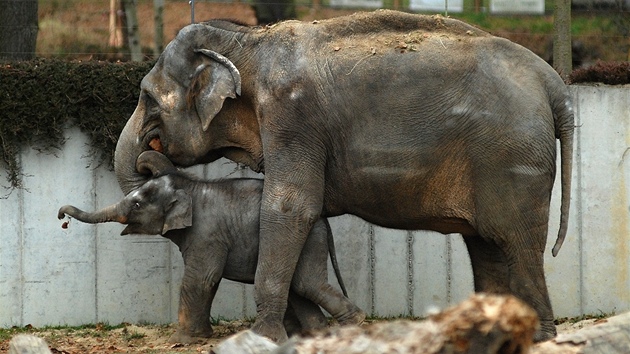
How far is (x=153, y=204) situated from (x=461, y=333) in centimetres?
548

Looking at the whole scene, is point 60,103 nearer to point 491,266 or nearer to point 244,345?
point 491,266

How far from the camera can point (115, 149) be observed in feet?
34.8

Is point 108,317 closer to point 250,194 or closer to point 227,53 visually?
point 250,194

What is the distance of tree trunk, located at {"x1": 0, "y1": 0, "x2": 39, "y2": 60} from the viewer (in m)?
12.2

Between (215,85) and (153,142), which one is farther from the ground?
(215,85)

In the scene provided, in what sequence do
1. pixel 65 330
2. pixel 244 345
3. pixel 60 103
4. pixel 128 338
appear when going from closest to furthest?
pixel 244 345
pixel 128 338
pixel 65 330
pixel 60 103

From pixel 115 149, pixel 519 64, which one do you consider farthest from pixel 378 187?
pixel 115 149

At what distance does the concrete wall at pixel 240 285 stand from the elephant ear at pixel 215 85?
5.56ft

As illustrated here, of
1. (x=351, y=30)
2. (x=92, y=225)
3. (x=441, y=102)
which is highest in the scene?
(x=351, y=30)

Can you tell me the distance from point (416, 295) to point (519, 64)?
305 cm

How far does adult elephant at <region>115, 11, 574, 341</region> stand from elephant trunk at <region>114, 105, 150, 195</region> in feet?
0.28

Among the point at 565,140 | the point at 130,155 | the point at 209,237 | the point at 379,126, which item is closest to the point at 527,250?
the point at 565,140

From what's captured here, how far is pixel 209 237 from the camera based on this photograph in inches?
378

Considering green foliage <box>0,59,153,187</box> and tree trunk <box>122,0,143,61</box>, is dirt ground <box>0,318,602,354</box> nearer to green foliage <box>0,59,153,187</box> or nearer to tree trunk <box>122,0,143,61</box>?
green foliage <box>0,59,153,187</box>
